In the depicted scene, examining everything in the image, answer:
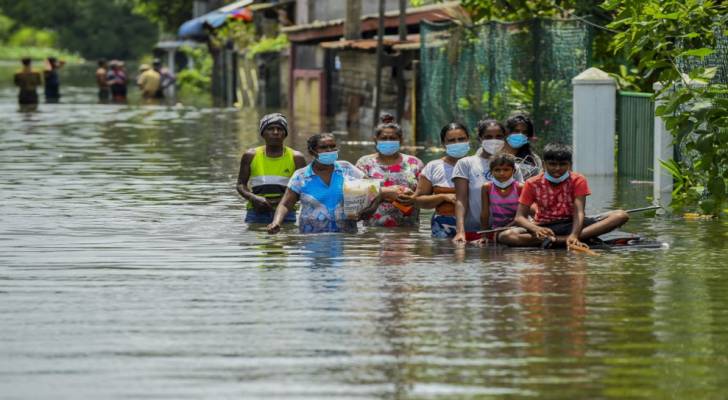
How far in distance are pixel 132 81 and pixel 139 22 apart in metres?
53.1

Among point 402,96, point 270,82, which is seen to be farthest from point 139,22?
point 402,96

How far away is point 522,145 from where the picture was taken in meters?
14.0

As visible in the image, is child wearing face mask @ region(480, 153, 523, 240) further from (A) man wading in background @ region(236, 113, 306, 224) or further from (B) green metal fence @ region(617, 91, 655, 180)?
(B) green metal fence @ region(617, 91, 655, 180)

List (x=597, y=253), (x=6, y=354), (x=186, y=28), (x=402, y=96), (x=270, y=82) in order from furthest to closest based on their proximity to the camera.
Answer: (x=186, y=28), (x=270, y=82), (x=402, y=96), (x=597, y=253), (x=6, y=354)

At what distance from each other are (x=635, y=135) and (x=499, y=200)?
801cm

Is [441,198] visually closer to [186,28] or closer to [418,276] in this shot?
[418,276]

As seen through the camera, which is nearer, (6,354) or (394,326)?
(6,354)

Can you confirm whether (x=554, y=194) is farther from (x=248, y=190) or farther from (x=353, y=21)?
(x=353, y=21)

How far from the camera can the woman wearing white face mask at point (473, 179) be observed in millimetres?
13539

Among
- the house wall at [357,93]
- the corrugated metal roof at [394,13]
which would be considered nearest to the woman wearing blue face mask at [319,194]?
the corrugated metal roof at [394,13]

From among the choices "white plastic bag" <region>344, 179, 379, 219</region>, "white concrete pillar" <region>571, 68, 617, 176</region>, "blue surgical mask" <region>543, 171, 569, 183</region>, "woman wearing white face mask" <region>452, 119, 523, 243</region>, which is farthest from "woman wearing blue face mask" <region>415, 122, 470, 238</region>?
"white concrete pillar" <region>571, 68, 617, 176</region>

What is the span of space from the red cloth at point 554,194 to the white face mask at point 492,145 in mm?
505

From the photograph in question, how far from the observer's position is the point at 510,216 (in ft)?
44.6

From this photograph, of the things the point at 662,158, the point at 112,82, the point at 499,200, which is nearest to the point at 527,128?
the point at 499,200
